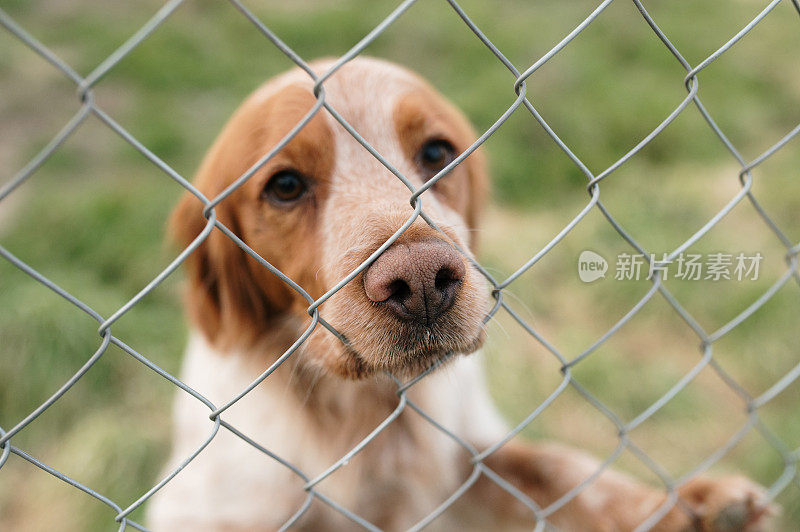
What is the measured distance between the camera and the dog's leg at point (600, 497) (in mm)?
2014

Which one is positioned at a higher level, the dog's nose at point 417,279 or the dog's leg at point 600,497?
the dog's nose at point 417,279

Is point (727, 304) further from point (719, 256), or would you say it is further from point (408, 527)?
point (408, 527)

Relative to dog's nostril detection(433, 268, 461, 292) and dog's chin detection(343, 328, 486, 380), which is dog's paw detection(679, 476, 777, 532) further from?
dog's nostril detection(433, 268, 461, 292)

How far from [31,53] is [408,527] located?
461cm

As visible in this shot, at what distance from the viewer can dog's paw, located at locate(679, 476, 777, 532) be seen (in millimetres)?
1997

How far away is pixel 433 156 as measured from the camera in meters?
2.08

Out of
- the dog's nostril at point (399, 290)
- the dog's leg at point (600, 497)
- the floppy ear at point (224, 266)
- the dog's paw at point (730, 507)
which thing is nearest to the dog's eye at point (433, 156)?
the floppy ear at point (224, 266)

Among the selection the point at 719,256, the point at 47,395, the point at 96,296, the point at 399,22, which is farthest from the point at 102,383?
the point at 399,22

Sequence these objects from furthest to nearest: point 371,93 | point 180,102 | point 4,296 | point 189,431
Answer: point 180,102
point 4,296
point 189,431
point 371,93

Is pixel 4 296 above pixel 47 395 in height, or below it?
above

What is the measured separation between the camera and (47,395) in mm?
2975

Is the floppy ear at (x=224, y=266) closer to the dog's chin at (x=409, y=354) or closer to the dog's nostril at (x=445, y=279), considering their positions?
the dog's chin at (x=409, y=354)

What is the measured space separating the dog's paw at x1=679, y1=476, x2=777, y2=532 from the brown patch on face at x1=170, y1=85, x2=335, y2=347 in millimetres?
1312

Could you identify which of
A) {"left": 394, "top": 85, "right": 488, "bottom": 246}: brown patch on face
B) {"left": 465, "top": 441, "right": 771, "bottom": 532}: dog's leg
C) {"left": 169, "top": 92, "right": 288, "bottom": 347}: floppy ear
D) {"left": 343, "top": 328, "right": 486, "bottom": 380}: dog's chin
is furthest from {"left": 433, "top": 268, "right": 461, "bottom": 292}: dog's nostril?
{"left": 465, "top": 441, "right": 771, "bottom": 532}: dog's leg
